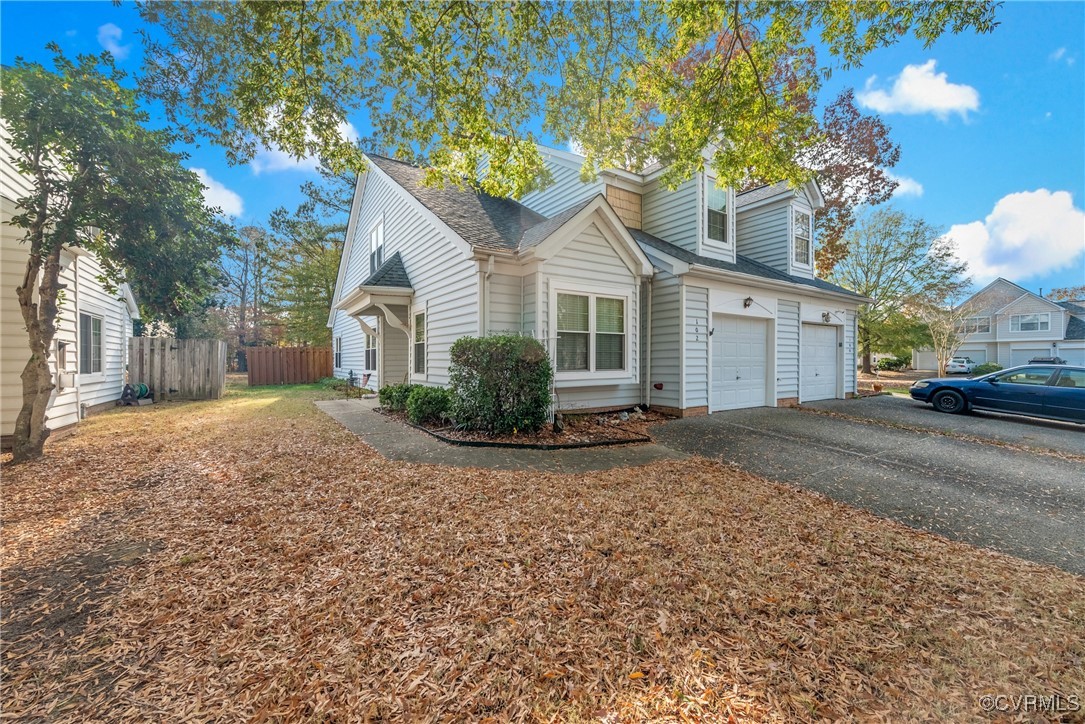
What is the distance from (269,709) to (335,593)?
828mm

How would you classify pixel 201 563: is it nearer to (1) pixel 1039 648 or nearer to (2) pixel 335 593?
(2) pixel 335 593

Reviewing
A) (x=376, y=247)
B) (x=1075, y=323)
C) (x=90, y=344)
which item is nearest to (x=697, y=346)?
(x=376, y=247)

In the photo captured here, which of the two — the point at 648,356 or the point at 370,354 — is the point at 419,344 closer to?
the point at 370,354

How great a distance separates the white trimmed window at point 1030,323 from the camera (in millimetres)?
30234

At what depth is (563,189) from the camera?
34.8 ft

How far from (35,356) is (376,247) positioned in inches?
346

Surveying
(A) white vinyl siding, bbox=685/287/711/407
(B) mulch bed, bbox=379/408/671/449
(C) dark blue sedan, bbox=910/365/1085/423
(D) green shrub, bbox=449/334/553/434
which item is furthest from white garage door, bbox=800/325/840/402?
(D) green shrub, bbox=449/334/553/434

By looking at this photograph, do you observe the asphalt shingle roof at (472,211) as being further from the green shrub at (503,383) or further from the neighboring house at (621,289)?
the green shrub at (503,383)

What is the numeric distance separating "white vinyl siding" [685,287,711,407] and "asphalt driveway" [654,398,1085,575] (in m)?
0.63

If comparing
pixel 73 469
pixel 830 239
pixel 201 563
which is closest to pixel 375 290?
pixel 73 469

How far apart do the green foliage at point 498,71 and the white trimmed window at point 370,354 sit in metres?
8.33

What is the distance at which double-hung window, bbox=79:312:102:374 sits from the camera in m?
8.38

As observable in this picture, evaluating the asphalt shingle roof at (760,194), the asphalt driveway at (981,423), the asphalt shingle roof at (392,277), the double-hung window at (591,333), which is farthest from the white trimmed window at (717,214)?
the asphalt shingle roof at (392,277)

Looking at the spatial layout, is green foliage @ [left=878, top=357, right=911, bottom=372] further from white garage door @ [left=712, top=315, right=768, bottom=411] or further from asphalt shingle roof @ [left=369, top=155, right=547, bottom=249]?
asphalt shingle roof @ [left=369, top=155, right=547, bottom=249]
